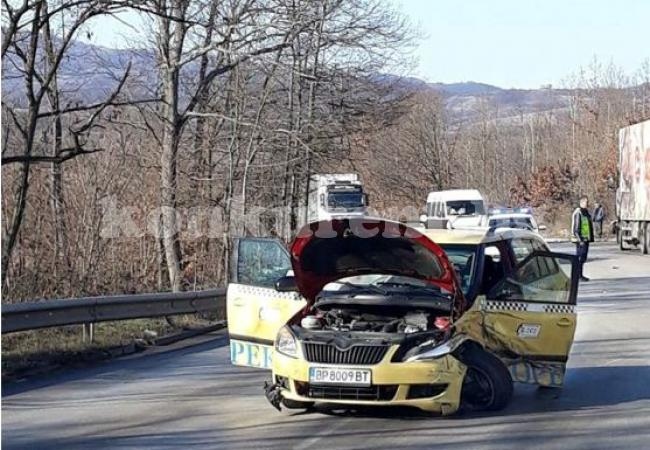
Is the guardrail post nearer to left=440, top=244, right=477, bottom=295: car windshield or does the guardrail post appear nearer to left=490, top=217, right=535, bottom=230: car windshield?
left=440, top=244, right=477, bottom=295: car windshield

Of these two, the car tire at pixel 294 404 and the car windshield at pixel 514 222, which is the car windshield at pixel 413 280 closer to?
the car tire at pixel 294 404

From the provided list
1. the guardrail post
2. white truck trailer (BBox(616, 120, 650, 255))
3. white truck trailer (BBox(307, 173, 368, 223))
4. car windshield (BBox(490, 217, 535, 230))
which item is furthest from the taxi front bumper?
white truck trailer (BBox(307, 173, 368, 223))

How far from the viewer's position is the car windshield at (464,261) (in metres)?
10.2

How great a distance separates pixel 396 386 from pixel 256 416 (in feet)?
4.27

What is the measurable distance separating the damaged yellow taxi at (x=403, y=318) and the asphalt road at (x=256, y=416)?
11.1 inches

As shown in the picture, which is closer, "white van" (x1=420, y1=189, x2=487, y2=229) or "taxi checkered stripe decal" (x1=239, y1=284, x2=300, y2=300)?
"taxi checkered stripe decal" (x1=239, y1=284, x2=300, y2=300)

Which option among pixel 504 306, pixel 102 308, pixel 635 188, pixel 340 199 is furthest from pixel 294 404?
pixel 340 199

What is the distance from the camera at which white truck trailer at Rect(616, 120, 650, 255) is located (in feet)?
A: 123

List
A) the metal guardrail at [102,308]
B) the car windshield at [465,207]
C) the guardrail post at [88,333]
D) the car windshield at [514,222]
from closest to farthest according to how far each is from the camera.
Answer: the metal guardrail at [102,308]
the guardrail post at [88,333]
the car windshield at [514,222]
the car windshield at [465,207]

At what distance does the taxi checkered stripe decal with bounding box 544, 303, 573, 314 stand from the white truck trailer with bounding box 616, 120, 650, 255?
27.9 meters

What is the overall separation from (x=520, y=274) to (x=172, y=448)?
398 centimetres

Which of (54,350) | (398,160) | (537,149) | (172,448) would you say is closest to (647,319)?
(54,350)

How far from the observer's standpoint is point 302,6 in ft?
75.4

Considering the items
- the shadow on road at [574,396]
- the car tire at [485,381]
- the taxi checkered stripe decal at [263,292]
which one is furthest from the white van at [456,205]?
the car tire at [485,381]
